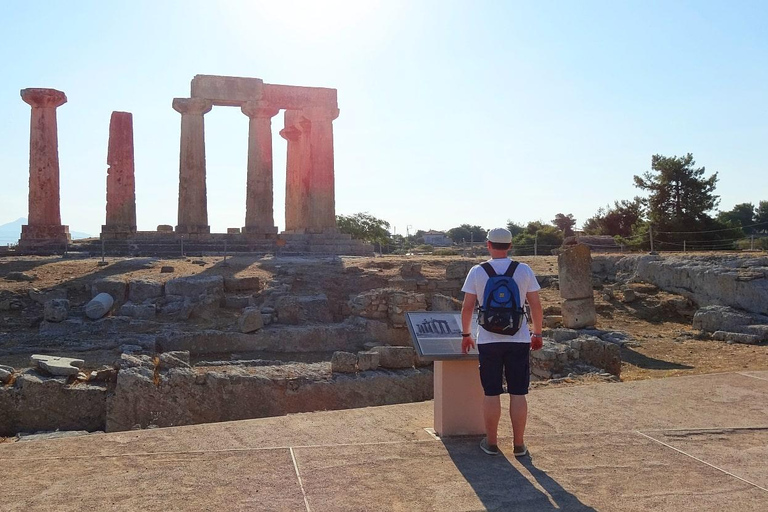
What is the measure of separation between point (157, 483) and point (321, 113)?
2510 cm

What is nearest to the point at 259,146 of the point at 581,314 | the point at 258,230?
the point at 258,230

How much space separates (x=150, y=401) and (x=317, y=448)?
515cm

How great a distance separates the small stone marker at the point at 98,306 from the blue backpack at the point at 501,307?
12.4 meters

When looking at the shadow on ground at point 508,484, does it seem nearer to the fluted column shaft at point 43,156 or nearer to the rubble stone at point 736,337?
the rubble stone at point 736,337

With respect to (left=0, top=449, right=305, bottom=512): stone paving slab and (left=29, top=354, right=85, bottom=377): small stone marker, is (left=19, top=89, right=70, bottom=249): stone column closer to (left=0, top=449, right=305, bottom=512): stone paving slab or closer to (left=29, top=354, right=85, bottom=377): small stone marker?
(left=29, top=354, right=85, bottom=377): small stone marker

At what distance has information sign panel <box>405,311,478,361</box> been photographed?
17.4 ft

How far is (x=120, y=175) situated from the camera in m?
26.7

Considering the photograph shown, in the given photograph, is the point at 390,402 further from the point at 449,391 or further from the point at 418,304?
the point at 418,304

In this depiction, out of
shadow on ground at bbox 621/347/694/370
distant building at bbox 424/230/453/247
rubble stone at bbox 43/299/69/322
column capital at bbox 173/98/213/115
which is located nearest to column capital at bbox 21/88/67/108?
column capital at bbox 173/98/213/115

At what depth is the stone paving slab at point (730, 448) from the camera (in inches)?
177

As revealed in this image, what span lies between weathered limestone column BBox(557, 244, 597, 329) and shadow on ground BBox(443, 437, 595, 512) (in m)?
11.6

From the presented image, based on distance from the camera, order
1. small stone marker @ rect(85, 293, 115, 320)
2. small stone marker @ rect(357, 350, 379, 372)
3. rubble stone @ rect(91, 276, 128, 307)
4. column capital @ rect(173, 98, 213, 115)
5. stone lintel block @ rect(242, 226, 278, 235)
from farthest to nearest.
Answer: stone lintel block @ rect(242, 226, 278, 235)
column capital @ rect(173, 98, 213, 115)
rubble stone @ rect(91, 276, 128, 307)
small stone marker @ rect(85, 293, 115, 320)
small stone marker @ rect(357, 350, 379, 372)

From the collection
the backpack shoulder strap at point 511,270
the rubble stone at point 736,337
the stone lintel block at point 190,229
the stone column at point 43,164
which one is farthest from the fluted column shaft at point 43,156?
the backpack shoulder strap at point 511,270

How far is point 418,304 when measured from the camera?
16141 millimetres
